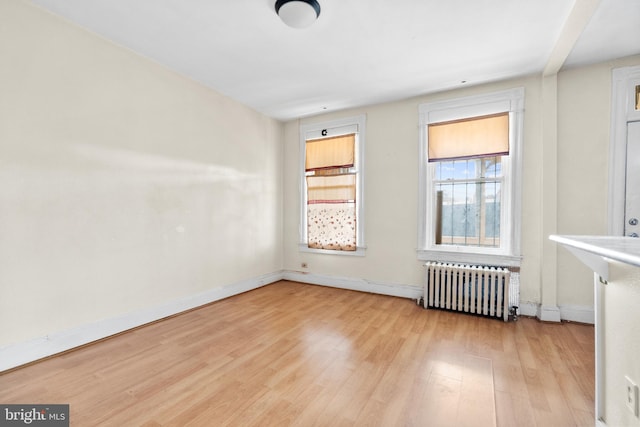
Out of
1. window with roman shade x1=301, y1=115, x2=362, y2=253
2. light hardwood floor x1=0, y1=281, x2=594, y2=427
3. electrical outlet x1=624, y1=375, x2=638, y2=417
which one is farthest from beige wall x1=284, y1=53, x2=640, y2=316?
electrical outlet x1=624, y1=375, x2=638, y2=417

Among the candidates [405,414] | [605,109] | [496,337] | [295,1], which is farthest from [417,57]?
[405,414]

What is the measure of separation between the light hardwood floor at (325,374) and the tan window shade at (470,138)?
2.13 metres

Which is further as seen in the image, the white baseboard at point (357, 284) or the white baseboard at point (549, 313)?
the white baseboard at point (357, 284)

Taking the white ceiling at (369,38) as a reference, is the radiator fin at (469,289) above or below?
below

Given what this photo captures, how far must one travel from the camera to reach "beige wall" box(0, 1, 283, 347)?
229cm

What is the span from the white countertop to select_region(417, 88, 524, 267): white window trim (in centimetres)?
226

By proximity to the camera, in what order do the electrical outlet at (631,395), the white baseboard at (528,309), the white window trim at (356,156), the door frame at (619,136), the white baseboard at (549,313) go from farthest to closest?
the white window trim at (356,156), the white baseboard at (528,309), the white baseboard at (549,313), the door frame at (619,136), the electrical outlet at (631,395)

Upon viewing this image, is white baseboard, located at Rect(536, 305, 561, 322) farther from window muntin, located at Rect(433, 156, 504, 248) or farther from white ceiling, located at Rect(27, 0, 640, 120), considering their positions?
white ceiling, located at Rect(27, 0, 640, 120)

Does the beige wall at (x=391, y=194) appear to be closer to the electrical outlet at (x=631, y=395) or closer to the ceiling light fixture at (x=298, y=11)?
the ceiling light fixture at (x=298, y=11)

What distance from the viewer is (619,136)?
306 centimetres

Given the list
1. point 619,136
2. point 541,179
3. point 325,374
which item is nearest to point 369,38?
point 541,179

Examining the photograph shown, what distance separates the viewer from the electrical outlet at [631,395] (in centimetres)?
122

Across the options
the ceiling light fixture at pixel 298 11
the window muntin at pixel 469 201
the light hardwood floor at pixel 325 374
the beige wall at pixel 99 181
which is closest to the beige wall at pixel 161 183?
the beige wall at pixel 99 181

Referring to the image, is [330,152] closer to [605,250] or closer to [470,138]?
[470,138]
